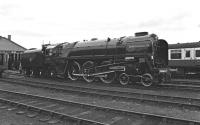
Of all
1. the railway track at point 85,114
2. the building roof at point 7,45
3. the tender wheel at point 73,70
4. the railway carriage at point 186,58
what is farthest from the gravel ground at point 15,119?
the building roof at point 7,45

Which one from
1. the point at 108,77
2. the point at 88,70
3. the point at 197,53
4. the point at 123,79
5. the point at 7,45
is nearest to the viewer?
the point at 123,79

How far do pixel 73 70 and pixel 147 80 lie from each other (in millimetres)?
6379

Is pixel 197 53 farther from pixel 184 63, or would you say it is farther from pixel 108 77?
pixel 108 77

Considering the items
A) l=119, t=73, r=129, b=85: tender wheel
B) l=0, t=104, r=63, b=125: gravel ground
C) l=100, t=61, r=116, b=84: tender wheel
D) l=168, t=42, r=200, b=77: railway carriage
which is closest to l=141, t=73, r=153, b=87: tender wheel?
l=119, t=73, r=129, b=85: tender wheel

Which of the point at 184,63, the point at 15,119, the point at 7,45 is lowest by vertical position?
the point at 15,119

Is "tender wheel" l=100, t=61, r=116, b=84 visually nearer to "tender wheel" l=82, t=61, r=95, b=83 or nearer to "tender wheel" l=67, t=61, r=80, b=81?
"tender wheel" l=82, t=61, r=95, b=83

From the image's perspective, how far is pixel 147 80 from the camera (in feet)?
44.0

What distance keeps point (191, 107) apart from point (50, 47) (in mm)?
14231

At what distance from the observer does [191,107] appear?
766cm

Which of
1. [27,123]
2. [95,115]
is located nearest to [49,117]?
[27,123]

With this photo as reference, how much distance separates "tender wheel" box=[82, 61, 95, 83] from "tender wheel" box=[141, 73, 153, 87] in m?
3.89

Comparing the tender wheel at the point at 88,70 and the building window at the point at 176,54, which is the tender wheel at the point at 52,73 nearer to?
the tender wheel at the point at 88,70

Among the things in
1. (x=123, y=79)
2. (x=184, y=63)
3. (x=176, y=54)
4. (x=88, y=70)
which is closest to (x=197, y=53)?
(x=184, y=63)

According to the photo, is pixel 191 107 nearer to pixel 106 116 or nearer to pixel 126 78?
pixel 106 116
